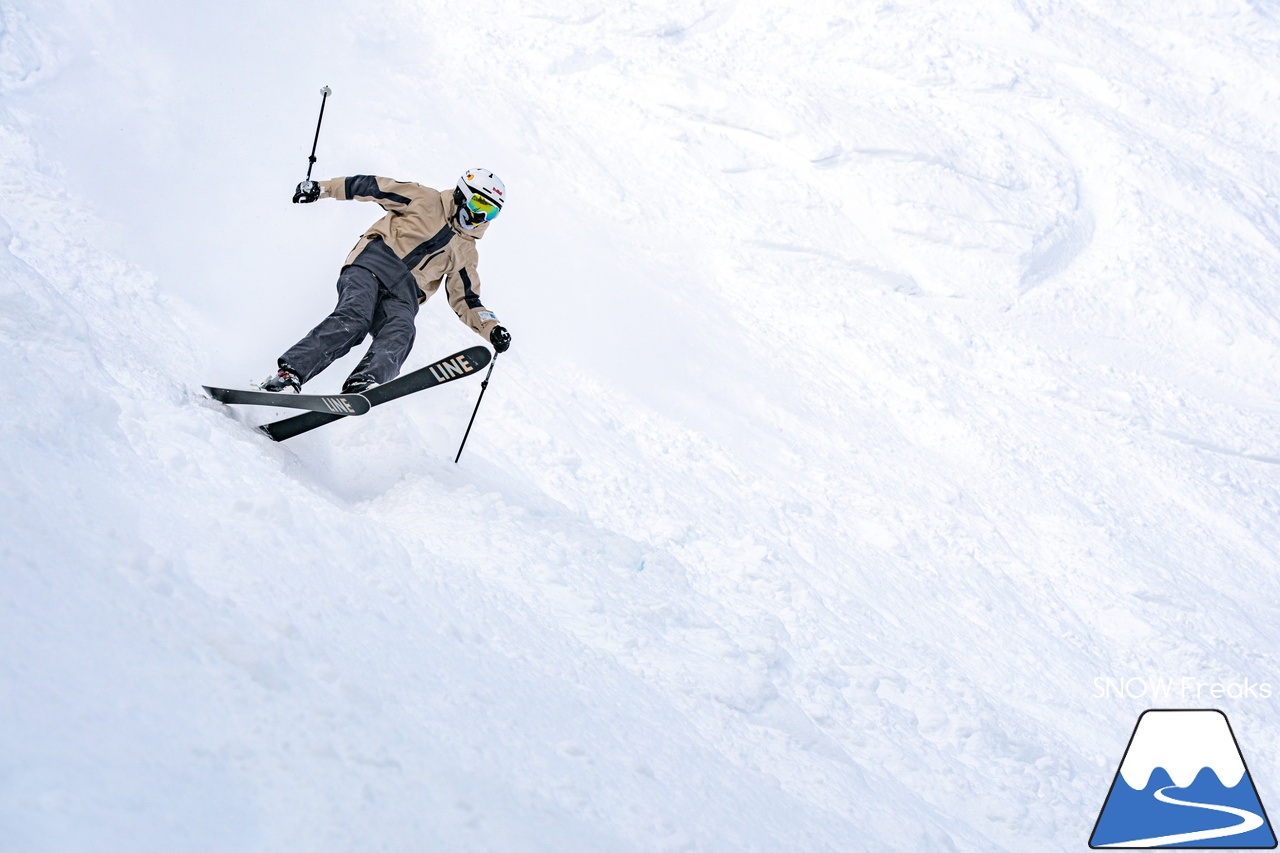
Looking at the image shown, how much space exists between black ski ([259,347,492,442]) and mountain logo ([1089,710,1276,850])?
4054 mm

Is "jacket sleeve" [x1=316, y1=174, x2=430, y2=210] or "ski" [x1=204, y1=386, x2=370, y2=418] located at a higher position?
"jacket sleeve" [x1=316, y1=174, x2=430, y2=210]

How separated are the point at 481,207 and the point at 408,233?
0.50 meters

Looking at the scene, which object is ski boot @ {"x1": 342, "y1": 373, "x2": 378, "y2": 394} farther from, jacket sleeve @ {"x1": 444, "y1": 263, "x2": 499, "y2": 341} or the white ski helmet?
the white ski helmet

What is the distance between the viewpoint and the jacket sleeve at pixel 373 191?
5336mm

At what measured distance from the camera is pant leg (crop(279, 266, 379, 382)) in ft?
14.8

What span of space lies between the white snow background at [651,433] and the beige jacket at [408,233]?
3.04ft

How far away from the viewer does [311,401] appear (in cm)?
426

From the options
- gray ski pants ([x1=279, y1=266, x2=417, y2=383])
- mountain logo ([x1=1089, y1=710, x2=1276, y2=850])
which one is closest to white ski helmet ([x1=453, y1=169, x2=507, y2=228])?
gray ski pants ([x1=279, y1=266, x2=417, y2=383])

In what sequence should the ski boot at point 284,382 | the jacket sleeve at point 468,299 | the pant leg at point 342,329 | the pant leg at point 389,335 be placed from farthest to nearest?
the jacket sleeve at point 468,299, the pant leg at point 389,335, the pant leg at point 342,329, the ski boot at point 284,382

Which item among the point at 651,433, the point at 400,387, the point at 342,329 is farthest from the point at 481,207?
the point at 651,433

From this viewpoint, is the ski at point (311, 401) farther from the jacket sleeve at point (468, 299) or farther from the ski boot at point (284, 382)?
the jacket sleeve at point (468, 299)

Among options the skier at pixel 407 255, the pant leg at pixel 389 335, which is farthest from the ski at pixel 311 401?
the skier at pixel 407 255

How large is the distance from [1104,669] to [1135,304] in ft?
17.5

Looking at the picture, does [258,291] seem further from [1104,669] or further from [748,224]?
[1104,669]
